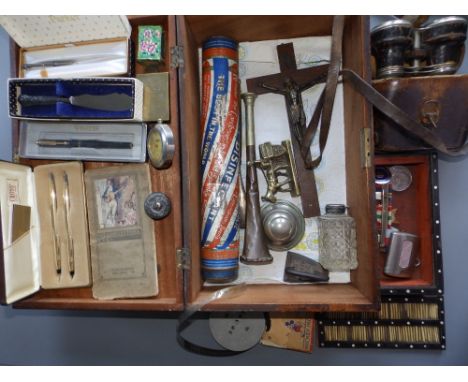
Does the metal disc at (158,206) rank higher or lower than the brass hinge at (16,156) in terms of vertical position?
lower

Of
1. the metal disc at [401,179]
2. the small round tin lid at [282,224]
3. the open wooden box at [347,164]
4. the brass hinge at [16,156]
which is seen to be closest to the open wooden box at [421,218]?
the metal disc at [401,179]

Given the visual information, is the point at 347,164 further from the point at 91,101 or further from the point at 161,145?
the point at 91,101

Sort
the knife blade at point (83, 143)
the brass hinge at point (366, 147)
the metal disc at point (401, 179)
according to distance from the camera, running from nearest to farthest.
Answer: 1. the brass hinge at point (366, 147)
2. the knife blade at point (83, 143)
3. the metal disc at point (401, 179)

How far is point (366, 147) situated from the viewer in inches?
36.0

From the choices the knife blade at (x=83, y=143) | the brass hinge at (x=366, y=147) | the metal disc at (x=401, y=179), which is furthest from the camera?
the metal disc at (x=401, y=179)

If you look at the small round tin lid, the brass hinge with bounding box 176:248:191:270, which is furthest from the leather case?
the brass hinge with bounding box 176:248:191:270

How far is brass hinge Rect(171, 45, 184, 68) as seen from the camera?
0.95 metres

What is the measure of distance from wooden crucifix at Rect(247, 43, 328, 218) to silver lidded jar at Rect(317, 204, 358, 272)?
70 millimetres

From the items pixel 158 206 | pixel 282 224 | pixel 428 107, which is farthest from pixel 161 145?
pixel 428 107

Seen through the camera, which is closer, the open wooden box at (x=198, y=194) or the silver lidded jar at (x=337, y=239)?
the open wooden box at (x=198, y=194)

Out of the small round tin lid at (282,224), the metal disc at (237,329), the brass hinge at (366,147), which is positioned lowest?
the metal disc at (237,329)

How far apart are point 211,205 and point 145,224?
0.20 m

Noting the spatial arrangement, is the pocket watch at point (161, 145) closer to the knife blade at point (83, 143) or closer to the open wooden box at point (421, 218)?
the knife blade at point (83, 143)

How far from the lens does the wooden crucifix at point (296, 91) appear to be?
1.10 metres
